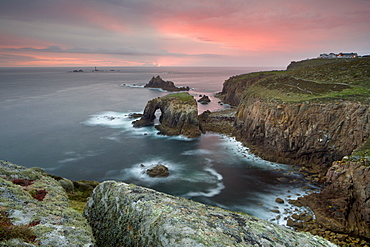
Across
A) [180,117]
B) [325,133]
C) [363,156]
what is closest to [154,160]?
[180,117]

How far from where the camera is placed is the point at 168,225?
700cm

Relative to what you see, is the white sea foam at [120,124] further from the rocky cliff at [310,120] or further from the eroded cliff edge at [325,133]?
the eroded cliff edge at [325,133]

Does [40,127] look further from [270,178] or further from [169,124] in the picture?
[270,178]

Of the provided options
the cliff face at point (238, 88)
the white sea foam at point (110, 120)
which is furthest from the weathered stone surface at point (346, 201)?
the cliff face at point (238, 88)

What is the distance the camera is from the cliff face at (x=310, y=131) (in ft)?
108

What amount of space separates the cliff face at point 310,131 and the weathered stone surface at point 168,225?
31.2 m

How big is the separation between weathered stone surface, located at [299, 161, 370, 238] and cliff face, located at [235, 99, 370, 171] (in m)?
11.0

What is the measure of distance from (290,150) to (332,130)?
7078 millimetres

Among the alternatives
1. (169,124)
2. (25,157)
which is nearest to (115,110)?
(169,124)

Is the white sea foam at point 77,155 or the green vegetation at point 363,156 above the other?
the green vegetation at point 363,156

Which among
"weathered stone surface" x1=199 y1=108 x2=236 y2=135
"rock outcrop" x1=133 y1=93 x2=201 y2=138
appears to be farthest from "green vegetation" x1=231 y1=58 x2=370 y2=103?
"rock outcrop" x1=133 y1=93 x2=201 y2=138

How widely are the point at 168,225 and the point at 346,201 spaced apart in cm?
2372

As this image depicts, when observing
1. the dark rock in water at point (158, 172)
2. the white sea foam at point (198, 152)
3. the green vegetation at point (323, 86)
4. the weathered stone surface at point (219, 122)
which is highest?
the green vegetation at point (323, 86)

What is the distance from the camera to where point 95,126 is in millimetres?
63938
